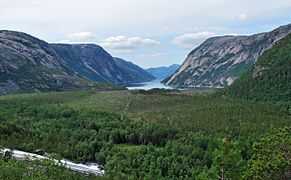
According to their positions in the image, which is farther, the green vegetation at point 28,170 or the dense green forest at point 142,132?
the dense green forest at point 142,132

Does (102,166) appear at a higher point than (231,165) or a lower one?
lower

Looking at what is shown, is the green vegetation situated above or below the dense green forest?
above

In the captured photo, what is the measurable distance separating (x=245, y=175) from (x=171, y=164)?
7369 centimetres

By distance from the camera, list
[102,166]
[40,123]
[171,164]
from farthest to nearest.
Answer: [40,123]
[102,166]
[171,164]

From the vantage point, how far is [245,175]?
46875mm

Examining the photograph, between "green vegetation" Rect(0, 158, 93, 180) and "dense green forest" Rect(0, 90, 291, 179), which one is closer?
"green vegetation" Rect(0, 158, 93, 180)

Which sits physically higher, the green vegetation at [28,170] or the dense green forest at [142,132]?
the green vegetation at [28,170]

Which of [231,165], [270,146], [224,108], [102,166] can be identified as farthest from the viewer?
[224,108]

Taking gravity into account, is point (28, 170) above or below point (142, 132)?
above

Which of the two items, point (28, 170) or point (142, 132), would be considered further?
point (142, 132)

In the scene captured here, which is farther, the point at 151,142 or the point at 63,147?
the point at 151,142

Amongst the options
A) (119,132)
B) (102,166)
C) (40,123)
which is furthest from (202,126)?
(40,123)

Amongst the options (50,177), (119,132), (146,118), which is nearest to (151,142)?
(119,132)

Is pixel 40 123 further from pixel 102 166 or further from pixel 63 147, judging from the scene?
pixel 102 166
